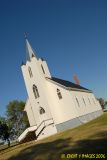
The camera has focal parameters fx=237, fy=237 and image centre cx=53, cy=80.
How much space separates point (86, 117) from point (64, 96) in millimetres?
7240

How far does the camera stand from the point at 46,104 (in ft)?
135

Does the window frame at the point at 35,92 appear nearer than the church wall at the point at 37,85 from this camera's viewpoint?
No

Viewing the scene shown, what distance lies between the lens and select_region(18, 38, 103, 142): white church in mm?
40438

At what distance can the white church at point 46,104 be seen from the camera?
40.4 m

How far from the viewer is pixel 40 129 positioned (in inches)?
1602

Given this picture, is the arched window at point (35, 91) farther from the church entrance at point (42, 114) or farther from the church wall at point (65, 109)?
the church entrance at point (42, 114)

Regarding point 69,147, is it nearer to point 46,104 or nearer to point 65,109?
point 65,109

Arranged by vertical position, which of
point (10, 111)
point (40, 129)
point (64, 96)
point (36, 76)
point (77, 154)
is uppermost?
point (10, 111)

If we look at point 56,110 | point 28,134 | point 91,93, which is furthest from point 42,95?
point 91,93

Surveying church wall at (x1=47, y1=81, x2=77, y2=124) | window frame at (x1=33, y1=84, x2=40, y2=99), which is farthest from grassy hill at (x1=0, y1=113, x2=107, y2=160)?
window frame at (x1=33, y1=84, x2=40, y2=99)

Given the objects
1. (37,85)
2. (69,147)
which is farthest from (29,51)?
(69,147)

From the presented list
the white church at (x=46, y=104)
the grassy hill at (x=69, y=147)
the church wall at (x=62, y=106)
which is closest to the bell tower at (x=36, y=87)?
the white church at (x=46, y=104)

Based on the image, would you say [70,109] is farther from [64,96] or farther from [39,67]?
[39,67]

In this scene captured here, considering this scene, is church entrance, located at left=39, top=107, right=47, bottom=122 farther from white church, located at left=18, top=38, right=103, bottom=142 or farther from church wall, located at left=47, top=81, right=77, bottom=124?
church wall, located at left=47, top=81, right=77, bottom=124
